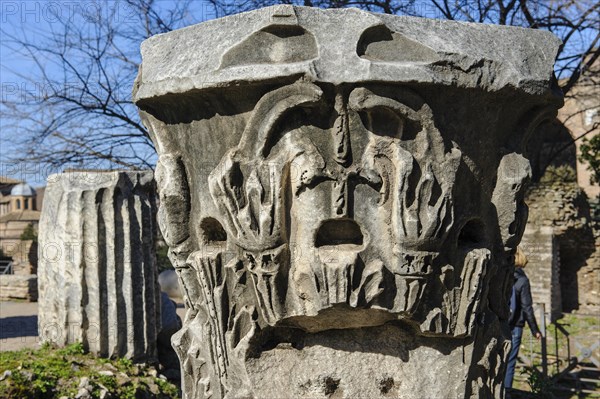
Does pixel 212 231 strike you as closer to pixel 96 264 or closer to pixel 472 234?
pixel 472 234

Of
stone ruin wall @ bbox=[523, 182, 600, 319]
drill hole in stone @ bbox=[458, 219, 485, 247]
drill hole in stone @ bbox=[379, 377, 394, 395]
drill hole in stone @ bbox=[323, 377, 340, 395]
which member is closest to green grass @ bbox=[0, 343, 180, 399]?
drill hole in stone @ bbox=[323, 377, 340, 395]

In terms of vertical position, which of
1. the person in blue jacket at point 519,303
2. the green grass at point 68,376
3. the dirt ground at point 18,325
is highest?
the person in blue jacket at point 519,303

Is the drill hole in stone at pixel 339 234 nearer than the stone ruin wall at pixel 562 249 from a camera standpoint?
Yes

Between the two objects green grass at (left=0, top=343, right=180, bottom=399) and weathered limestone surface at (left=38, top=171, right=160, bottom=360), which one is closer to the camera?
green grass at (left=0, top=343, right=180, bottom=399)

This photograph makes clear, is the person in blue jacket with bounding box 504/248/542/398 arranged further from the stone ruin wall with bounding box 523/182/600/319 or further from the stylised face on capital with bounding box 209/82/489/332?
the stone ruin wall with bounding box 523/182/600/319

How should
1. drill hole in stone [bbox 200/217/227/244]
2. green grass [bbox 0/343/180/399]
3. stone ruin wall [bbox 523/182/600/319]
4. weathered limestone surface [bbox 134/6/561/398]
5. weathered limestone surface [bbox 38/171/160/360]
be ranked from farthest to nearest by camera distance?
1. stone ruin wall [bbox 523/182/600/319]
2. weathered limestone surface [bbox 38/171/160/360]
3. green grass [bbox 0/343/180/399]
4. drill hole in stone [bbox 200/217/227/244]
5. weathered limestone surface [bbox 134/6/561/398]

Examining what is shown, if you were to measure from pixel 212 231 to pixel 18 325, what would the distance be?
801 cm

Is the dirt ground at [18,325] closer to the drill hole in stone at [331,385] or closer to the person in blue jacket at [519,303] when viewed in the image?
the person in blue jacket at [519,303]

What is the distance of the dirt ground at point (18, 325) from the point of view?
7.59m

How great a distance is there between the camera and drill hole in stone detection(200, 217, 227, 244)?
266 cm

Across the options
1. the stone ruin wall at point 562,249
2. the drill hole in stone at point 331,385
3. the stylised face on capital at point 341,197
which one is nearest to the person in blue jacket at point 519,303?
the drill hole in stone at point 331,385

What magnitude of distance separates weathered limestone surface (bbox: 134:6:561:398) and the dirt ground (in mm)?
4786

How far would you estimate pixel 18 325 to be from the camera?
9719 millimetres

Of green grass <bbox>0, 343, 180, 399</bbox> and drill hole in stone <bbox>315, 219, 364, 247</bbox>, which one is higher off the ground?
drill hole in stone <bbox>315, 219, 364, 247</bbox>
